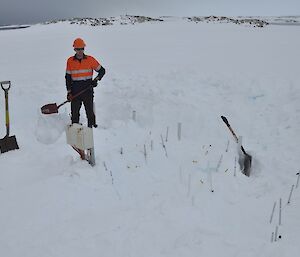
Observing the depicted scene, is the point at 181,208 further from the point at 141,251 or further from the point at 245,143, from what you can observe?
the point at 245,143

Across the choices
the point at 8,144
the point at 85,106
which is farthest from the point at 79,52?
the point at 8,144

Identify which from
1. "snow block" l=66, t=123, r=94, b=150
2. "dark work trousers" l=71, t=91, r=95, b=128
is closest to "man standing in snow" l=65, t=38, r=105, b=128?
"dark work trousers" l=71, t=91, r=95, b=128

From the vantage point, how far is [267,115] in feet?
24.8

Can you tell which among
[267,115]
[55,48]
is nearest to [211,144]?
[267,115]

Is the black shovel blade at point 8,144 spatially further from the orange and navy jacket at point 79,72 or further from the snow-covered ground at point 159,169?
the orange and navy jacket at point 79,72

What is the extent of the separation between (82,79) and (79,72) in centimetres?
18

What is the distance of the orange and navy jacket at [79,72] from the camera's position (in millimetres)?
7285

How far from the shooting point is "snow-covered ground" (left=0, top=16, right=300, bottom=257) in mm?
4633

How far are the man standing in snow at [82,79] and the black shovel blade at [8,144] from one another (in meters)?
1.36

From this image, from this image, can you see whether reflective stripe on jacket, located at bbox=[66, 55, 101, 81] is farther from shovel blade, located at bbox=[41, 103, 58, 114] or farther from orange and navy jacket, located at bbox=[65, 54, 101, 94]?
shovel blade, located at bbox=[41, 103, 58, 114]

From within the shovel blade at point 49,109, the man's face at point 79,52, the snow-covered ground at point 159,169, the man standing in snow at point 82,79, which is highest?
the man's face at point 79,52

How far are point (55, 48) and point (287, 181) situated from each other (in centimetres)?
1471

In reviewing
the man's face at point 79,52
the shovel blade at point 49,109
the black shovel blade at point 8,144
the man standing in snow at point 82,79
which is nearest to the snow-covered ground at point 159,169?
the black shovel blade at point 8,144

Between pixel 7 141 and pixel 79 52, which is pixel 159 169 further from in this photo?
pixel 7 141
